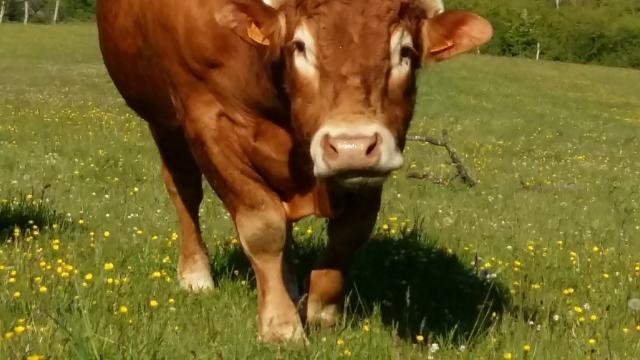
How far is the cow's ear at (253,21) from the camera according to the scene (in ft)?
15.8

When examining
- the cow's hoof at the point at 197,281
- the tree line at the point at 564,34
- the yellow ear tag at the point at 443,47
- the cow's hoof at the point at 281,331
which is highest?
the yellow ear tag at the point at 443,47

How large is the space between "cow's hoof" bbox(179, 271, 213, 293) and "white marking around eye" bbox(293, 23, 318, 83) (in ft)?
7.90

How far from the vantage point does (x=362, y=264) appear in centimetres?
758

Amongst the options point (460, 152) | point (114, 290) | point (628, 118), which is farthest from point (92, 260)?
point (628, 118)

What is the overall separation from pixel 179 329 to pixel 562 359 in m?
2.04

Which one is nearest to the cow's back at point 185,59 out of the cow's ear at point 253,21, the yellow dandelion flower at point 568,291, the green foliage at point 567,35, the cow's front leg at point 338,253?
the cow's ear at point 253,21

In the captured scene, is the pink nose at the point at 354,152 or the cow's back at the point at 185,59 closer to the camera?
the pink nose at the point at 354,152

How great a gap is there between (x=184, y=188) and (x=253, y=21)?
3.03m

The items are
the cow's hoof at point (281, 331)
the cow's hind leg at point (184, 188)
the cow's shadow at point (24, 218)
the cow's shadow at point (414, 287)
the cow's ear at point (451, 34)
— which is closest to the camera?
the cow's ear at point (451, 34)

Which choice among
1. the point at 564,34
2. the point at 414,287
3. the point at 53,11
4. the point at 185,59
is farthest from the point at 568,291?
the point at 53,11

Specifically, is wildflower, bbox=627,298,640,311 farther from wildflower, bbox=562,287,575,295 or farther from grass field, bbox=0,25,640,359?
wildflower, bbox=562,287,575,295

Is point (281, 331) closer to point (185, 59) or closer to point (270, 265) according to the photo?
point (270, 265)

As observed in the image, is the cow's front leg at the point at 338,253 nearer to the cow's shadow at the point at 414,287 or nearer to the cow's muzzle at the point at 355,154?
the cow's shadow at the point at 414,287

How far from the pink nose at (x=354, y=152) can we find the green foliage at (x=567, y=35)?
3139 inches
